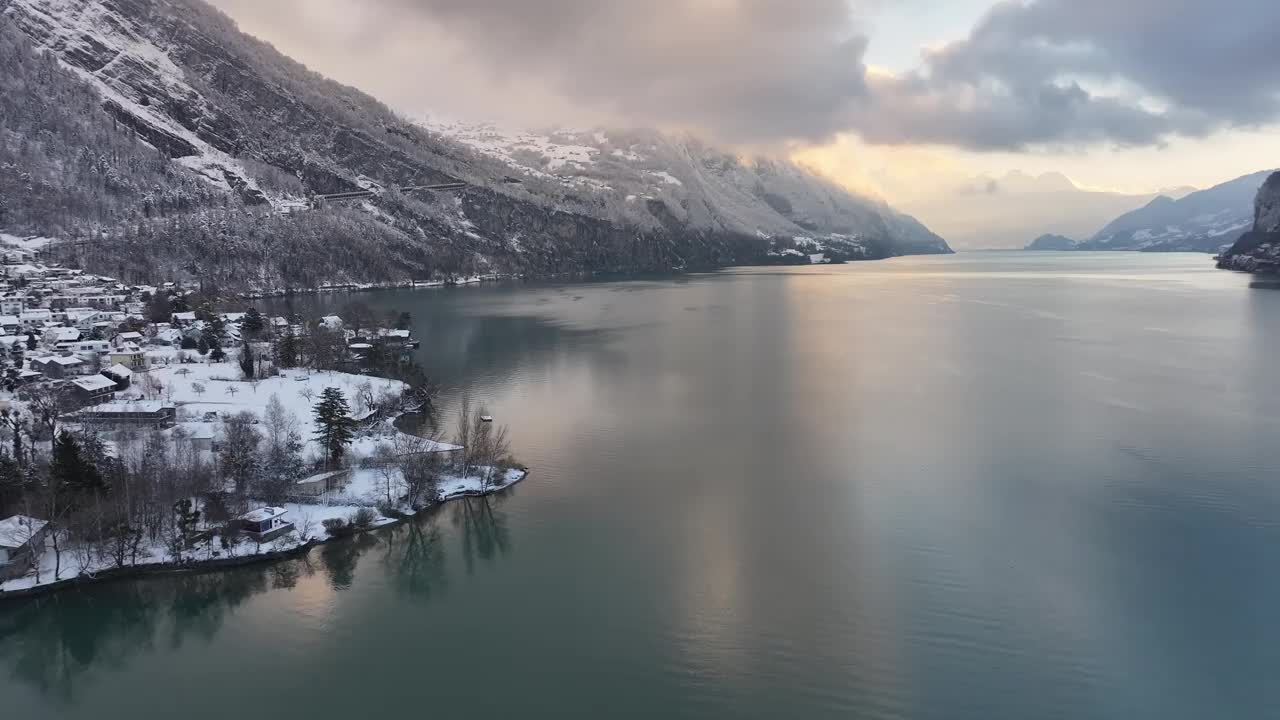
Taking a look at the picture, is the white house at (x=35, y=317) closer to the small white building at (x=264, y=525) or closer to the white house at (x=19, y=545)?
the white house at (x=19, y=545)

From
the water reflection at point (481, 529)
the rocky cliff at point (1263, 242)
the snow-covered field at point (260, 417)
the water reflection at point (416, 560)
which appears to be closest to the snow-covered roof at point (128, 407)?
the snow-covered field at point (260, 417)

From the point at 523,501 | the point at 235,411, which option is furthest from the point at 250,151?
the point at 523,501

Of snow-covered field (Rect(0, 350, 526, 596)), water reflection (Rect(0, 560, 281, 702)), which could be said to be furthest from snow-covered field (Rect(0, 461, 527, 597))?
water reflection (Rect(0, 560, 281, 702))

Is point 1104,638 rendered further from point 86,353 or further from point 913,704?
point 86,353

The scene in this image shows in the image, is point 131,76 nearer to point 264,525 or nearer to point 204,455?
point 204,455

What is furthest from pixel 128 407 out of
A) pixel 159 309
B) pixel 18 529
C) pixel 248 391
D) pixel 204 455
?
pixel 159 309

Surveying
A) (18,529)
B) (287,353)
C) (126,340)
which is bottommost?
(18,529)
